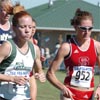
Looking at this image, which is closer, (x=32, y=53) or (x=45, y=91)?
(x=32, y=53)

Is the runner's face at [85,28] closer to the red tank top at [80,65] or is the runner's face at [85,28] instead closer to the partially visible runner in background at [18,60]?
the red tank top at [80,65]

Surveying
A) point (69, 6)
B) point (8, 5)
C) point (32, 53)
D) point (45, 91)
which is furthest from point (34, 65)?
point (69, 6)

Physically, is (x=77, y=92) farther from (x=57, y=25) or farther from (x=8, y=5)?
(x=57, y=25)

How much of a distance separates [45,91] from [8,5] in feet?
25.3

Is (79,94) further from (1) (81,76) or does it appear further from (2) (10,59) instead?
(2) (10,59)

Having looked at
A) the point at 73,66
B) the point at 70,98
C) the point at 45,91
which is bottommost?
the point at 45,91

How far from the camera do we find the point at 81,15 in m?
5.48

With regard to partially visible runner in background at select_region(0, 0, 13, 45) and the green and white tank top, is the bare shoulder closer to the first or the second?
the green and white tank top

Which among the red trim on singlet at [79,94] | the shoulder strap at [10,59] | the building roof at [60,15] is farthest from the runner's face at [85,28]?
the building roof at [60,15]

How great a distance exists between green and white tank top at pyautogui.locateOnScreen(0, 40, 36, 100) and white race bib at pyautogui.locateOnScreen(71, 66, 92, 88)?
73 cm

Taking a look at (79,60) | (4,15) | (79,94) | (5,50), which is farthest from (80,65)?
(4,15)

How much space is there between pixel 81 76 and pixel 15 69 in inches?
37.7

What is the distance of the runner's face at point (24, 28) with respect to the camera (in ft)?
15.5

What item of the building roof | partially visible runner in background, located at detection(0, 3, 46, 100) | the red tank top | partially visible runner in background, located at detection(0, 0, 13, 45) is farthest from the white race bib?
the building roof
